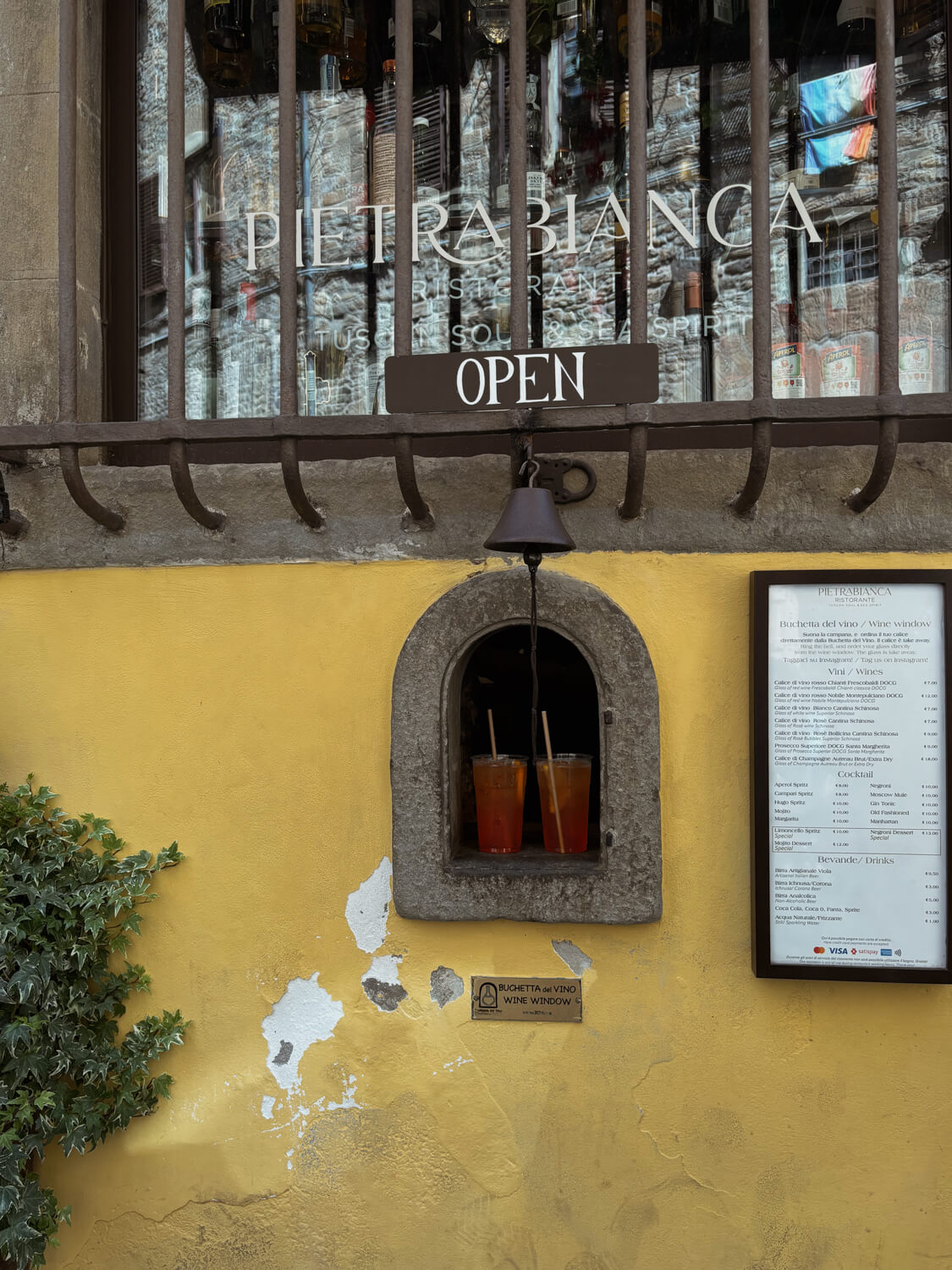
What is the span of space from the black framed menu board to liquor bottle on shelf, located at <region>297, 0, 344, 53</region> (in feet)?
7.42

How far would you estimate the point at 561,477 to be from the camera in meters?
2.93

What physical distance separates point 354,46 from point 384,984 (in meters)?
2.98

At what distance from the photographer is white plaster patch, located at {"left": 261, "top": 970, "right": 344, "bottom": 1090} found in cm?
296

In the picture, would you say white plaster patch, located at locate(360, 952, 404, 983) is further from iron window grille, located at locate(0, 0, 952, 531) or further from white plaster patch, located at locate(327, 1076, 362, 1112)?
iron window grille, located at locate(0, 0, 952, 531)

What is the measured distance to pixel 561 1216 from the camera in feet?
9.34

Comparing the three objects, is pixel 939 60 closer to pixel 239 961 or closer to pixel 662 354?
pixel 662 354

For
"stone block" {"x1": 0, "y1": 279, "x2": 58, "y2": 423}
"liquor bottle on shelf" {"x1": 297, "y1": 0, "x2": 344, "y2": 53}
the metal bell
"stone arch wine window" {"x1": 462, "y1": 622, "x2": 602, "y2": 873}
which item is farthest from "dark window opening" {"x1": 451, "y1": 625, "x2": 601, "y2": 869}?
"liquor bottle on shelf" {"x1": 297, "y1": 0, "x2": 344, "y2": 53}

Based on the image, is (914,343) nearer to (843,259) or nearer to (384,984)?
(843,259)

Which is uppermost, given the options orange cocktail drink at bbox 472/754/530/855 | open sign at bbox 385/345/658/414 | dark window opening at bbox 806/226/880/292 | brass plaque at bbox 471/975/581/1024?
dark window opening at bbox 806/226/880/292

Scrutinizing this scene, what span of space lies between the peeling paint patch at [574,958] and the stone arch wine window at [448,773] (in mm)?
101

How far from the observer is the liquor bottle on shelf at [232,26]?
3457mm

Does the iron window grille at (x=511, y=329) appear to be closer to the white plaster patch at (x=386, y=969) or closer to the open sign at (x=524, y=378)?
the open sign at (x=524, y=378)

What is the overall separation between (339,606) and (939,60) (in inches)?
95.4

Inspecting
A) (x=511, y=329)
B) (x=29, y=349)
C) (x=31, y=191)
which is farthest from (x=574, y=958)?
(x=31, y=191)
